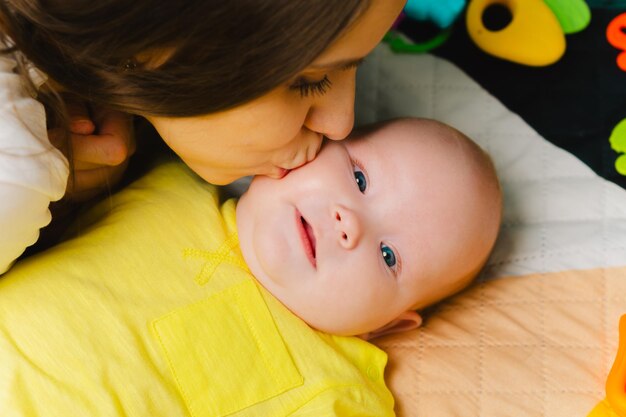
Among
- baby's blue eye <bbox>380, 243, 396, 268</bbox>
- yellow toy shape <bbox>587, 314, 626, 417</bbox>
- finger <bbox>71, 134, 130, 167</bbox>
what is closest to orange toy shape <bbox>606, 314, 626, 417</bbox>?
yellow toy shape <bbox>587, 314, 626, 417</bbox>

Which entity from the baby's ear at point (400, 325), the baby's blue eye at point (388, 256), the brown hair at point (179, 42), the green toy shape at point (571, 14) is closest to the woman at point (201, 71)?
the brown hair at point (179, 42)

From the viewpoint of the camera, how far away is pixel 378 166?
1135mm

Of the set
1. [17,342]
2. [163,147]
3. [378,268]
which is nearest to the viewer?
[17,342]

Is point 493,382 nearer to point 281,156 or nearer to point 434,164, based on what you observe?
point 434,164

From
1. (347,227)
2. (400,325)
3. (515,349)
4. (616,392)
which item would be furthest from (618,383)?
(347,227)

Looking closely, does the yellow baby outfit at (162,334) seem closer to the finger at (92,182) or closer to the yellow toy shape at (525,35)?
the finger at (92,182)

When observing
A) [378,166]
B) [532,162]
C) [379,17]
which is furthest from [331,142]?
[532,162]

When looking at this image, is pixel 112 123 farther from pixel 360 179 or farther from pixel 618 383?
pixel 618 383

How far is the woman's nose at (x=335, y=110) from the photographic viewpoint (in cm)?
96

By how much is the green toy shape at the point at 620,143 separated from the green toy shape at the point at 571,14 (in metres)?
0.19

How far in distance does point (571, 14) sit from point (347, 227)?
2.06ft

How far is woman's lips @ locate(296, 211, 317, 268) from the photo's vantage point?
43.0 inches

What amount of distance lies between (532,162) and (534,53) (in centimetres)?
18

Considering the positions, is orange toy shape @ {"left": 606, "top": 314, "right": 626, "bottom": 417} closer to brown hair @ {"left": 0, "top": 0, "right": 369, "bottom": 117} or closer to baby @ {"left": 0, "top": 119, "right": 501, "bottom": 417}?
baby @ {"left": 0, "top": 119, "right": 501, "bottom": 417}
